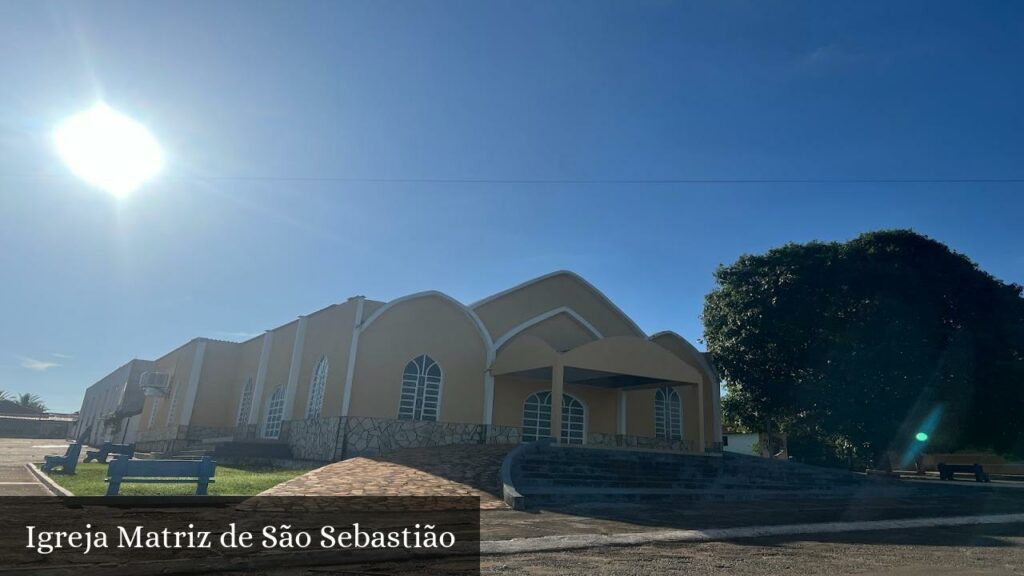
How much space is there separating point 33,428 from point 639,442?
2284 inches

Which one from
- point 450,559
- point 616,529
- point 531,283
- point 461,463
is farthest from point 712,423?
point 450,559

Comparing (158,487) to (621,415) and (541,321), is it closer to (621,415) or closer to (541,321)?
(541,321)

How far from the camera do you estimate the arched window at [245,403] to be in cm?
2604

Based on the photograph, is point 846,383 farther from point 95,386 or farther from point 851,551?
point 95,386

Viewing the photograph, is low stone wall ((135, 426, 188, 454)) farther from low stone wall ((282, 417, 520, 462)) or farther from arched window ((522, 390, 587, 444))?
arched window ((522, 390, 587, 444))

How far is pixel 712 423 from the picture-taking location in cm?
2505

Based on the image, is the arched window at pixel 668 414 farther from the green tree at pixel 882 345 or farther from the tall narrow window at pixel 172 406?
the tall narrow window at pixel 172 406

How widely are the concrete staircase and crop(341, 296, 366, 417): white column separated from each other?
6590 millimetres

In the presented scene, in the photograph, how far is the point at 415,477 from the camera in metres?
12.0

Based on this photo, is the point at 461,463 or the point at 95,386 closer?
the point at 461,463

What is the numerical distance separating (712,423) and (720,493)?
12942 millimetres

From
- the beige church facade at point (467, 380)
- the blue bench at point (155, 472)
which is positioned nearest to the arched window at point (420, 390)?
the beige church facade at point (467, 380)

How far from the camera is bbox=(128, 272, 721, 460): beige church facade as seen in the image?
1848cm

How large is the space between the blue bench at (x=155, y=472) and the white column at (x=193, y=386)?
Result: 65.2ft
